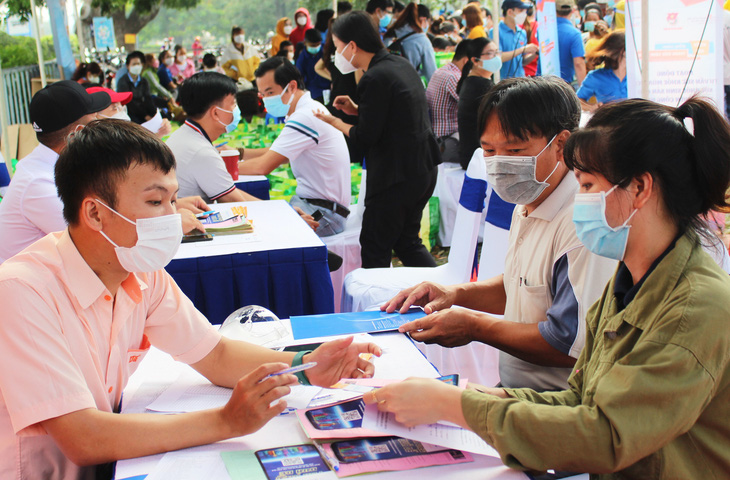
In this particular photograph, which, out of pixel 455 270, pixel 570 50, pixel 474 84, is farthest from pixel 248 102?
pixel 455 270

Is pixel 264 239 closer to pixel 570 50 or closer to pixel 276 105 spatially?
pixel 276 105

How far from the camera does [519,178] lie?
5.98 ft

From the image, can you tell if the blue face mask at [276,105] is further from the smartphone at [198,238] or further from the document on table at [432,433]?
the document on table at [432,433]

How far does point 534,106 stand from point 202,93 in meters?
2.30

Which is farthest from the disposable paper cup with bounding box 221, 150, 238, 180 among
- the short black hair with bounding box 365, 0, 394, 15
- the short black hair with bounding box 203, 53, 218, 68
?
the short black hair with bounding box 203, 53, 218, 68

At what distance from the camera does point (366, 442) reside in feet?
3.97

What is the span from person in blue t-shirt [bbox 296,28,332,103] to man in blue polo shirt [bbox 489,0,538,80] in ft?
7.99

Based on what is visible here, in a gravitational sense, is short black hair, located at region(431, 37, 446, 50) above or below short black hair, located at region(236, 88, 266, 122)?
above

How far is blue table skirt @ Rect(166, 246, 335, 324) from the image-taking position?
8.31 feet

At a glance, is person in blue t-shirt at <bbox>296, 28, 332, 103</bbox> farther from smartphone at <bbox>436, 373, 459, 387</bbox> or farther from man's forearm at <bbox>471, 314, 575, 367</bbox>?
smartphone at <bbox>436, 373, 459, 387</bbox>

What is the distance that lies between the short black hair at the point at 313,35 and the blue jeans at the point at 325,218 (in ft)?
15.4

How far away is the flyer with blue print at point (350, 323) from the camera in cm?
180

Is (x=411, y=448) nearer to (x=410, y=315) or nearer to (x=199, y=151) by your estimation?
(x=410, y=315)

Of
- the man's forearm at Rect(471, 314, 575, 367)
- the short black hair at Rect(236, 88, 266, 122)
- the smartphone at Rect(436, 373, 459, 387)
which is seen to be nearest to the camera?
the smartphone at Rect(436, 373, 459, 387)
